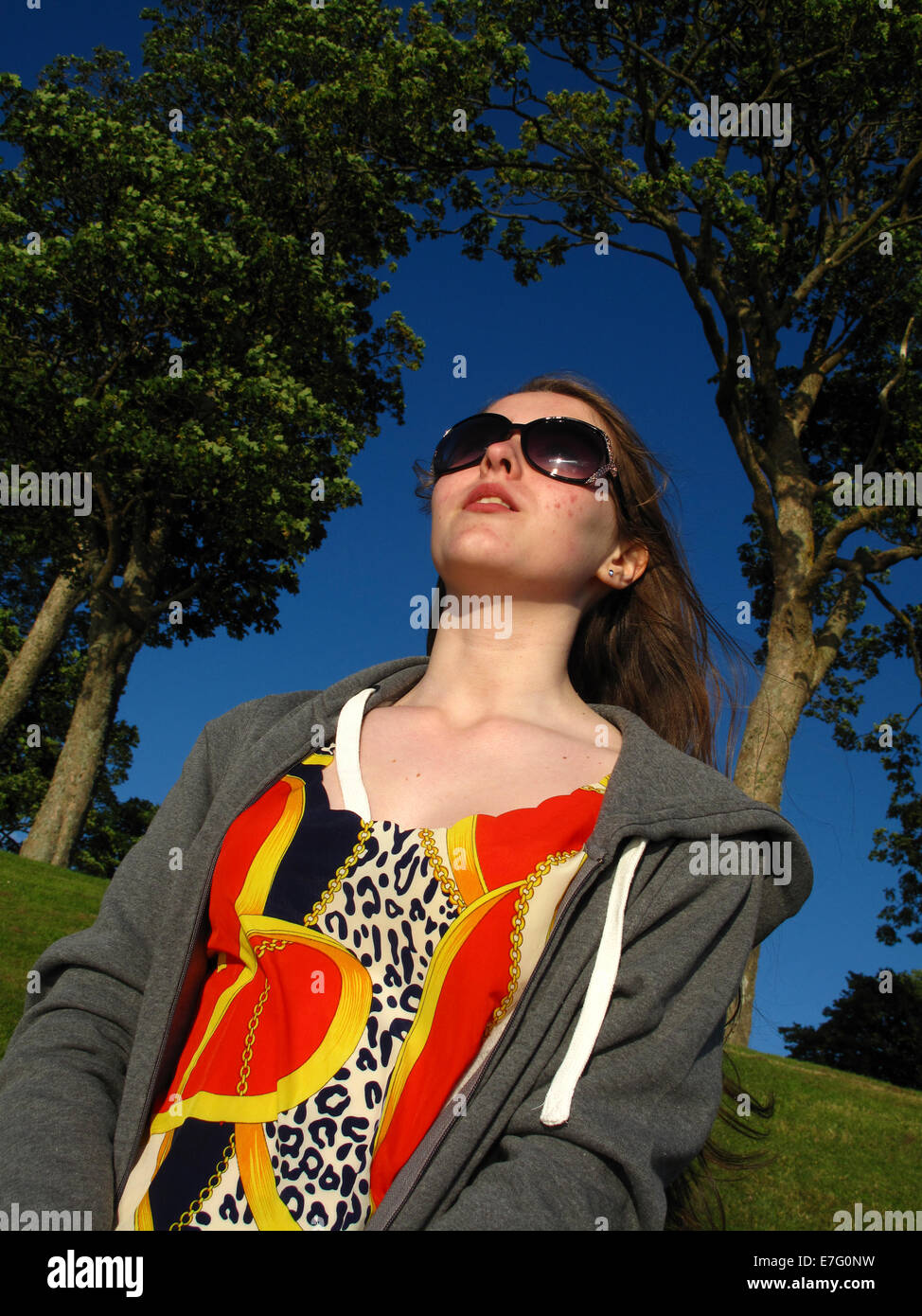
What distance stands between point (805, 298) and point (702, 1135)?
15.8 metres

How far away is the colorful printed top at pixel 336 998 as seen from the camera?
1922mm

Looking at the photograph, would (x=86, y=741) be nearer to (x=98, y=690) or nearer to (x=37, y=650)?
(x=98, y=690)

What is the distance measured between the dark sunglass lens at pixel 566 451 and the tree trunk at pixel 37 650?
18.3m

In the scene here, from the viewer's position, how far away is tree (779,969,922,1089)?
2022 cm

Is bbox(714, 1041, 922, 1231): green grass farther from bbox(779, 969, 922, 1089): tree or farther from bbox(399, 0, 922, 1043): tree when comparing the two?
bbox(779, 969, 922, 1089): tree

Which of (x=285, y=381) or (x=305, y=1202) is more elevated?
(x=285, y=381)

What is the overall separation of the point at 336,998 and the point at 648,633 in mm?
1996

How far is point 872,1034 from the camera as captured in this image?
21.3 meters

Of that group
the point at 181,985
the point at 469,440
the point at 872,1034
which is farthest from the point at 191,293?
the point at 872,1034

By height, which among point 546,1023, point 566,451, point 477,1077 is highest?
point 566,451

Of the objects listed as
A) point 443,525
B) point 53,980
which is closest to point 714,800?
point 443,525

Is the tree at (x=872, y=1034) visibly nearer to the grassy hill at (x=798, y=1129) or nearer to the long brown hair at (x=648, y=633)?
the grassy hill at (x=798, y=1129)

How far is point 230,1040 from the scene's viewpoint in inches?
81.5

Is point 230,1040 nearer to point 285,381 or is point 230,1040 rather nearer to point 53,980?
point 53,980
